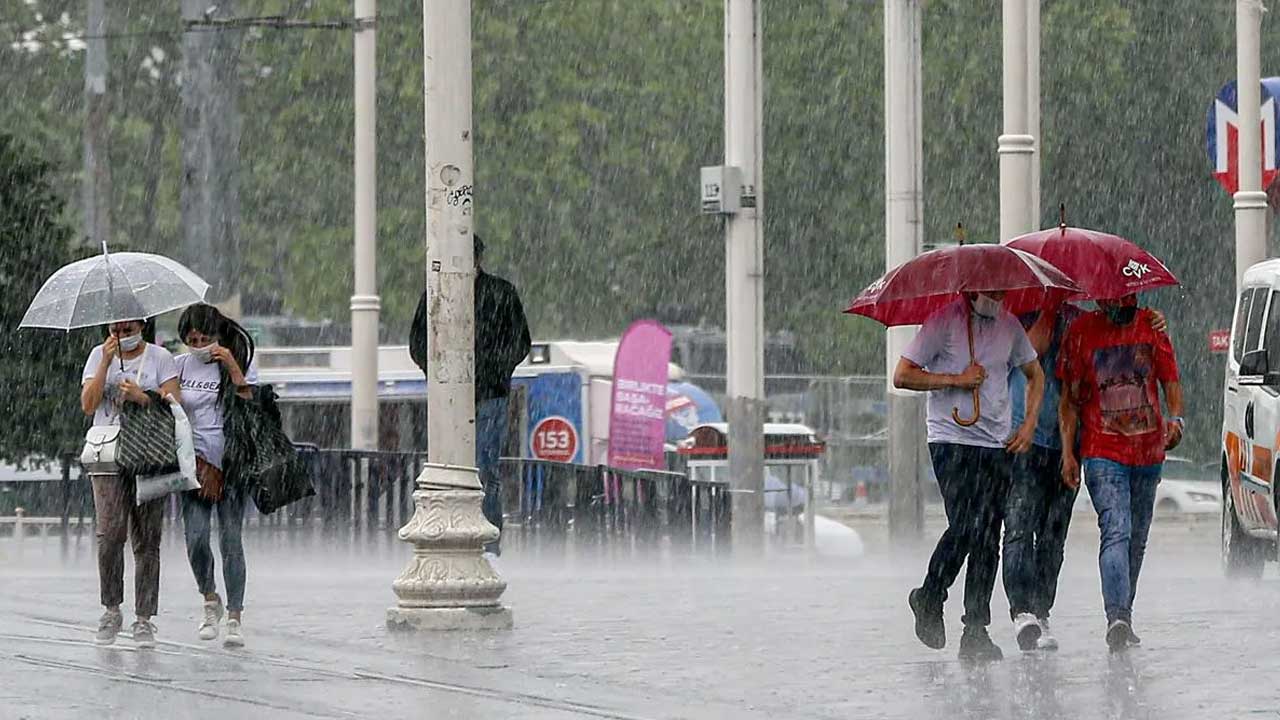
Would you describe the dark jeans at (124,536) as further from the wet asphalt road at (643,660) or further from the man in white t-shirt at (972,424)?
the man in white t-shirt at (972,424)

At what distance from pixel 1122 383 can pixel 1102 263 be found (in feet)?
1.79

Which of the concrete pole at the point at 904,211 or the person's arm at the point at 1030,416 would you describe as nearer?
the person's arm at the point at 1030,416

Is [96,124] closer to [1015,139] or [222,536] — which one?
[1015,139]

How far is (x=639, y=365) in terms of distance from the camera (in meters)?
33.6

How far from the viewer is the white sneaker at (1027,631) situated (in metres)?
13.0

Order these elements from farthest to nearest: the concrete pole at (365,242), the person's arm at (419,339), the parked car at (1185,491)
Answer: the parked car at (1185,491)
the concrete pole at (365,242)
the person's arm at (419,339)

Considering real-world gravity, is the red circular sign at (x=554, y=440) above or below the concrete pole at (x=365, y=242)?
below

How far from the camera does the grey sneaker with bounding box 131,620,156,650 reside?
45.0 ft

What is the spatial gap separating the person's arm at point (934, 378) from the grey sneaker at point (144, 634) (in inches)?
148

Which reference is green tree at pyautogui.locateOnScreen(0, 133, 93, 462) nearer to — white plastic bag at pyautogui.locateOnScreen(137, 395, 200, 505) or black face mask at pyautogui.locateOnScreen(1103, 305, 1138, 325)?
white plastic bag at pyautogui.locateOnScreen(137, 395, 200, 505)

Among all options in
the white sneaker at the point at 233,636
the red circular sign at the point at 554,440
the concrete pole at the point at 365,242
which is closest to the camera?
the white sneaker at the point at 233,636

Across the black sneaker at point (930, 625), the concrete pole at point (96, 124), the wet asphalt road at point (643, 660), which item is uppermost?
the concrete pole at point (96, 124)

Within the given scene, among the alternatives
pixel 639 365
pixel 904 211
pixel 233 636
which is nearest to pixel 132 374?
pixel 233 636

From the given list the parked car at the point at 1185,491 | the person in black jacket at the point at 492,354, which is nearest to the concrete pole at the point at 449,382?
the person in black jacket at the point at 492,354
